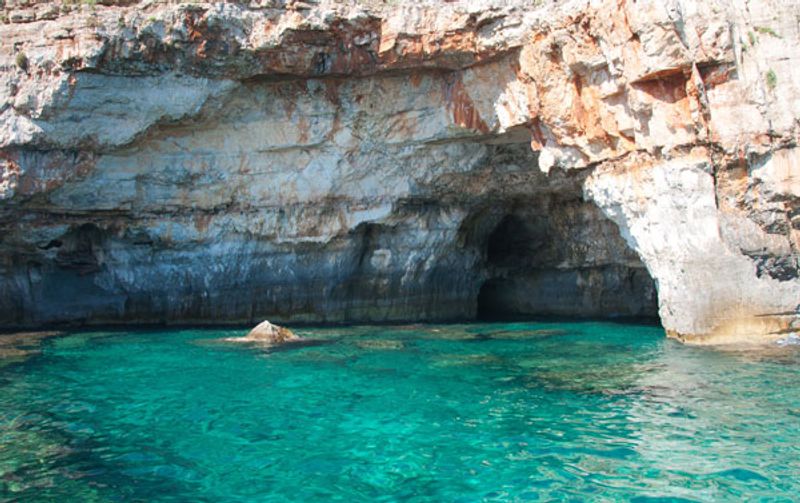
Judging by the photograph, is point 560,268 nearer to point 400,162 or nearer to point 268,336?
point 400,162

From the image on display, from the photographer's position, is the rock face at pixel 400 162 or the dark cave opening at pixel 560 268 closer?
the rock face at pixel 400 162

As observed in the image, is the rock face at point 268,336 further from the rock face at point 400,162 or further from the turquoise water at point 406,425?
the rock face at point 400,162

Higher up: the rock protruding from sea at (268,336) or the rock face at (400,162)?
the rock face at (400,162)

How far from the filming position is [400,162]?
19297 mm

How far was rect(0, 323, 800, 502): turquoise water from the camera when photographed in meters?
6.97

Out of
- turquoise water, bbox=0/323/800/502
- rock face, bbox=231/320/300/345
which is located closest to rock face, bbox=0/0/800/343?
turquoise water, bbox=0/323/800/502

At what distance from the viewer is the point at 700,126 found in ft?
45.1

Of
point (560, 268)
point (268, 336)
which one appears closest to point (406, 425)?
point (268, 336)

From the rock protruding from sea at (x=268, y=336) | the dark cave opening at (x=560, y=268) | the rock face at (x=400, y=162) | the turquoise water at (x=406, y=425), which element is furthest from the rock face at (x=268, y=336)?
the dark cave opening at (x=560, y=268)

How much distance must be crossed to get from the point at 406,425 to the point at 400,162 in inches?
442

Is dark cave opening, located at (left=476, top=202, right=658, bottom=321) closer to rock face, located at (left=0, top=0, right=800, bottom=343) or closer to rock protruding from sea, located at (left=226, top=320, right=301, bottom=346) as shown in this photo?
rock face, located at (left=0, top=0, right=800, bottom=343)

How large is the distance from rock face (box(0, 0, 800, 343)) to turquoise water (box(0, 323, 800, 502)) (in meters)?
3.20

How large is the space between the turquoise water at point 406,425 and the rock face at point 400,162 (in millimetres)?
3196

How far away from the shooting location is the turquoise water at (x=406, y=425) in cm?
697
